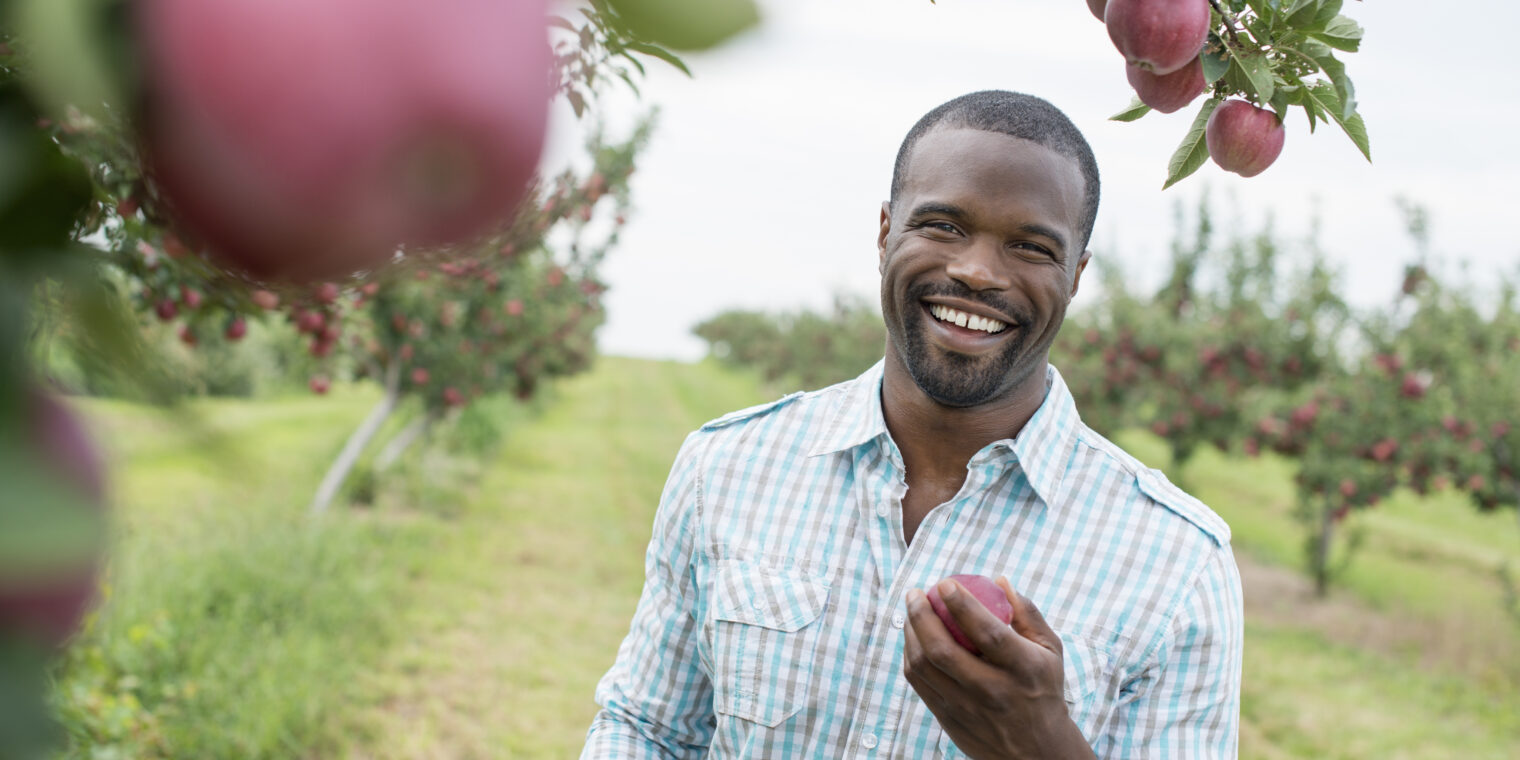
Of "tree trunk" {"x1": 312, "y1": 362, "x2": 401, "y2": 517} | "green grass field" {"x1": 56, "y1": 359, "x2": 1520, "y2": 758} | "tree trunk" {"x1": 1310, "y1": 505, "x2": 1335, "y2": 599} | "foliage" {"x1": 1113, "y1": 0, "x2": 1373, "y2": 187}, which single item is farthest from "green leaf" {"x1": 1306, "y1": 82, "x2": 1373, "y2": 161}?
"tree trunk" {"x1": 1310, "y1": 505, "x2": 1335, "y2": 599}

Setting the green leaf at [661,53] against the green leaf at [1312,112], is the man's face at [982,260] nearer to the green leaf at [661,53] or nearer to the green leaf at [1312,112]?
the green leaf at [1312,112]

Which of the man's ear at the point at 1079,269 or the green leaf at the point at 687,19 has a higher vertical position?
the man's ear at the point at 1079,269

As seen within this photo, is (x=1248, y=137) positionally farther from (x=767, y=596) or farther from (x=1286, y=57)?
(x=767, y=596)

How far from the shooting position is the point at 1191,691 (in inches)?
56.3

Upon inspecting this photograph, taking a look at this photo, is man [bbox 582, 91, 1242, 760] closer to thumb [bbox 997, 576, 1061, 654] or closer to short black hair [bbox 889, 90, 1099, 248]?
short black hair [bbox 889, 90, 1099, 248]

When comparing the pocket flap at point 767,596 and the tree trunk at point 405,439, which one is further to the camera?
the tree trunk at point 405,439

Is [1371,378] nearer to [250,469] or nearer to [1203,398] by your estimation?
[1203,398]

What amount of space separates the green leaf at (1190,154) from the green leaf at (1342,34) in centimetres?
10

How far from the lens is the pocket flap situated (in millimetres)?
1521

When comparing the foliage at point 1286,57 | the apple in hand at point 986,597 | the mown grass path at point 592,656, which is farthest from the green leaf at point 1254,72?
the mown grass path at point 592,656

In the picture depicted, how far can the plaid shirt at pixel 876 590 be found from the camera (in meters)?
1.46

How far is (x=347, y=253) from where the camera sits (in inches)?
7.9

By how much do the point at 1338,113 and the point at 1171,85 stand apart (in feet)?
0.38

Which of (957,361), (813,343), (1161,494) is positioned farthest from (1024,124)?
(813,343)
